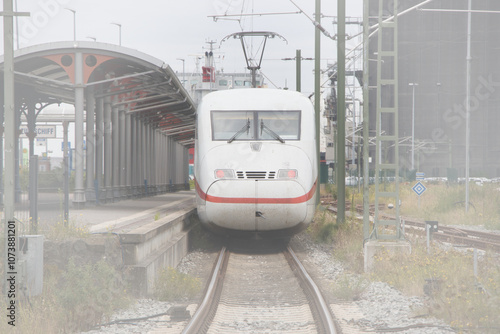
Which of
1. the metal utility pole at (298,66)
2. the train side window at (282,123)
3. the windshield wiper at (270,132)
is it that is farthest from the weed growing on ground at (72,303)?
the metal utility pole at (298,66)

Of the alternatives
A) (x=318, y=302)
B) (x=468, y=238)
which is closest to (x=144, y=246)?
(x=318, y=302)

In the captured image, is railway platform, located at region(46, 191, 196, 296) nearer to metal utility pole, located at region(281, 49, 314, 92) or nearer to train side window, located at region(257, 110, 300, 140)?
train side window, located at region(257, 110, 300, 140)

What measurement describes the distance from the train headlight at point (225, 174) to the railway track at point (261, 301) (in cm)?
172

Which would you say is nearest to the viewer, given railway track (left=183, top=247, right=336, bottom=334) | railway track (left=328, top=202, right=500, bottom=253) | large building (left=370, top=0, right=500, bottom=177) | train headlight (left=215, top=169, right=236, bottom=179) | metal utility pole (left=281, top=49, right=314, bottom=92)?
railway track (left=183, top=247, right=336, bottom=334)

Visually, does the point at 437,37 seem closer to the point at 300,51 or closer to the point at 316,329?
the point at 300,51

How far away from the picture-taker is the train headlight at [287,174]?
43.9 ft

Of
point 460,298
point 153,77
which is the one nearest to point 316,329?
point 460,298

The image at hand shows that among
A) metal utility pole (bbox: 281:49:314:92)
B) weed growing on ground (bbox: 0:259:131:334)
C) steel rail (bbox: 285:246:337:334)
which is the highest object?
metal utility pole (bbox: 281:49:314:92)

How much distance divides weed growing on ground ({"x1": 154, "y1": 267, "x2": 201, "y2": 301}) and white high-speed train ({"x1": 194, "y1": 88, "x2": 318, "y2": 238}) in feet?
10.7

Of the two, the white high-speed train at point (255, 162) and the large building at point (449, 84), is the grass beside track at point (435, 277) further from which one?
the large building at point (449, 84)

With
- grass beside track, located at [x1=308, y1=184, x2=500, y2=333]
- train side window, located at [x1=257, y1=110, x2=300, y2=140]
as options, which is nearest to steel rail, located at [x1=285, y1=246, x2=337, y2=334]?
grass beside track, located at [x1=308, y1=184, x2=500, y2=333]

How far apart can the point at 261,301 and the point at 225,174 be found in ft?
13.3

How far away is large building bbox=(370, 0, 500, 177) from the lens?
223 ft

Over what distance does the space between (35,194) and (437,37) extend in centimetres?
6744
